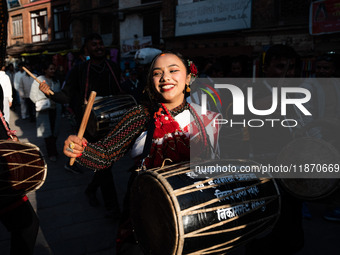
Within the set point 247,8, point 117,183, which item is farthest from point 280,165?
point 247,8

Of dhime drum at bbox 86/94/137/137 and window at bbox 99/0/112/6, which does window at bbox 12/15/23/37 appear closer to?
window at bbox 99/0/112/6

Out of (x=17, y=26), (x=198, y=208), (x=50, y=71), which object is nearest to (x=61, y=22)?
(x=17, y=26)

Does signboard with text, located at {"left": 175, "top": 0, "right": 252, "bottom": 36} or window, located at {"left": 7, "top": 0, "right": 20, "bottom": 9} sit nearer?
signboard with text, located at {"left": 175, "top": 0, "right": 252, "bottom": 36}

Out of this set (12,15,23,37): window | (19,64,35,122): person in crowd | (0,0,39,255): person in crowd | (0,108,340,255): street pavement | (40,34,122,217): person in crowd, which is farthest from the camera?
(12,15,23,37): window

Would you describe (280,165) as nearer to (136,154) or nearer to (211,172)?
(211,172)

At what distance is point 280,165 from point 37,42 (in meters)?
28.8

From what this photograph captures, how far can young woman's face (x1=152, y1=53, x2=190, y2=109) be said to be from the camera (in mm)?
1917

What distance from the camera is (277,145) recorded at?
2.37 m

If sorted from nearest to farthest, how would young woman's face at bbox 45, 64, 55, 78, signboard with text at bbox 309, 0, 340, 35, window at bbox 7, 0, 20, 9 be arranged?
young woman's face at bbox 45, 64, 55, 78 → signboard with text at bbox 309, 0, 340, 35 → window at bbox 7, 0, 20, 9

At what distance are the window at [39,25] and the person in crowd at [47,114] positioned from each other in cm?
2323

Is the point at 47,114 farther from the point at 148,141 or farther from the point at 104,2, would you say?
the point at 104,2

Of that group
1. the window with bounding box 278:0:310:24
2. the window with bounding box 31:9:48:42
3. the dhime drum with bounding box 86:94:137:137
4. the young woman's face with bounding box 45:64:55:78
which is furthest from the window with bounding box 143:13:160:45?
the dhime drum with bounding box 86:94:137:137

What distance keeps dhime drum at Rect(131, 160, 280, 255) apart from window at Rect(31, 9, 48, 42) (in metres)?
28.4

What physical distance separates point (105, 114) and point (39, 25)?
1115 inches
